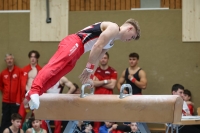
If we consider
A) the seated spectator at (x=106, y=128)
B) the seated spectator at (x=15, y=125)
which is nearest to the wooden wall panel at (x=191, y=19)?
the seated spectator at (x=106, y=128)

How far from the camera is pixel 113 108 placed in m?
5.09

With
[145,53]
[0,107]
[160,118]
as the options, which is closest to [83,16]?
[145,53]

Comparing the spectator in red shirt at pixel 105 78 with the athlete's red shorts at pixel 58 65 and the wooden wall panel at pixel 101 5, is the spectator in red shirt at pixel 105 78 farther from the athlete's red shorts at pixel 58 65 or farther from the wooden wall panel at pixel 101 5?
the athlete's red shorts at pixel 58 65

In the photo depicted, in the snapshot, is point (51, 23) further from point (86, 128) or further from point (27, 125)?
point (86, 128)

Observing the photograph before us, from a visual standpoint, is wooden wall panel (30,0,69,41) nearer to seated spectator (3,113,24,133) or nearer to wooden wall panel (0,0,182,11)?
wooden wall panel (0,0,182,11)

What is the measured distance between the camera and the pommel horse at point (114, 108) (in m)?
4.86

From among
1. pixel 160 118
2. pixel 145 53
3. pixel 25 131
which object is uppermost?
pixel 145 53

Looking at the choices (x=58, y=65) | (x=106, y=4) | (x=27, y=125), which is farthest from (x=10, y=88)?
(x=58, y=65)

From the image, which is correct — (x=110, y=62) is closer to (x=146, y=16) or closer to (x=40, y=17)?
(x=146, y=16)

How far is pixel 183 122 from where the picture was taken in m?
6.92

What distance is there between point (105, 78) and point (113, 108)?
473cm

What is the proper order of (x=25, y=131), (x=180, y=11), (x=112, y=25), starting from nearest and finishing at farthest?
(x=112, y=25), (x=25, y=131), (x=180, y=11)

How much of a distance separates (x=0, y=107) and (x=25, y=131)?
168 cm

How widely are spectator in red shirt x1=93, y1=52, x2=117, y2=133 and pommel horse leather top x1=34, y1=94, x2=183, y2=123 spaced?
4.24m
